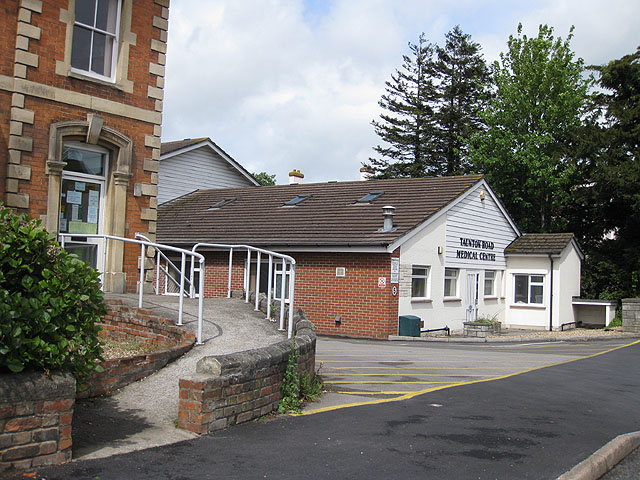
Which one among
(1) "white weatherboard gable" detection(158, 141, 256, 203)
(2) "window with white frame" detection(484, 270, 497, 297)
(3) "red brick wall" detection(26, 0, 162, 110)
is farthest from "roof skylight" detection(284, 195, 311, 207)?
(3) "red brick wall" detection(26, 0, 162, 110)

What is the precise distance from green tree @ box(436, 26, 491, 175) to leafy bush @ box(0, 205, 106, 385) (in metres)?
44.5

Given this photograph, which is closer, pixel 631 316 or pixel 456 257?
pixel 456 257

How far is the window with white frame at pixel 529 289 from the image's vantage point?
2780 cm

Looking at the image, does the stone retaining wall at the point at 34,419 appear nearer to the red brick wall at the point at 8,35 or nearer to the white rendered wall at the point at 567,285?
the red brick wall at the point at 8,35

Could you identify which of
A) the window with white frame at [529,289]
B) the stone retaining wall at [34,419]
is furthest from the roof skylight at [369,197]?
the stone retaining wall at [34,419]

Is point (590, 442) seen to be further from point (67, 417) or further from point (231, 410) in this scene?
point (67, 417)

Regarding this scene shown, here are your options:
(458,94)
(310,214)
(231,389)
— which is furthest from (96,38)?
(458,94)

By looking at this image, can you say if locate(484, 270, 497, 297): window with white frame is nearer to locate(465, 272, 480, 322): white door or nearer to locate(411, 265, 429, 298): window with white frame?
locate(465, 272, 480, 322): white door

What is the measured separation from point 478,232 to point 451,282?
255 cm

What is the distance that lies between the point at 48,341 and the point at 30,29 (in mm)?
8425

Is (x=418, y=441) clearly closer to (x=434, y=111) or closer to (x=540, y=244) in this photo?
(x=540, y=244)

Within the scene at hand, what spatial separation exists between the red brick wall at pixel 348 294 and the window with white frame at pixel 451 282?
13.0 feet

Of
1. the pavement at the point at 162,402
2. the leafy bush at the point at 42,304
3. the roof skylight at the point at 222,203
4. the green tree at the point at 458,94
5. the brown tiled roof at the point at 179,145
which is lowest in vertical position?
the pavement at the point at 162,402

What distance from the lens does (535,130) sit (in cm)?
3962
